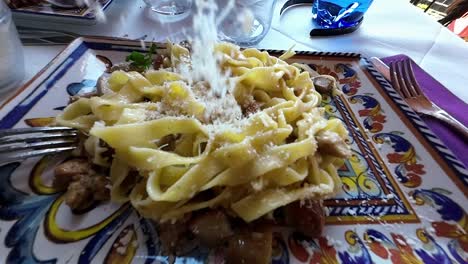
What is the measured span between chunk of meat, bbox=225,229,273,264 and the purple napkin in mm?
999

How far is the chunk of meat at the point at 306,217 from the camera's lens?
1.10 meters

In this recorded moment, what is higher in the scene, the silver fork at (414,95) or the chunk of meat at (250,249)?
the silver fork at (414,95)

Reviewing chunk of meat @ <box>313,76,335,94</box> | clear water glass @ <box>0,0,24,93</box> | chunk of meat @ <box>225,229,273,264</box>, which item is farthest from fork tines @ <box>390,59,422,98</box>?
clear water glass @ <box>0,0,24,93</box>

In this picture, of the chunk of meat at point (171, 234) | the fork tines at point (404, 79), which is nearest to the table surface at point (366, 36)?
the fork tines at point (404, 79)

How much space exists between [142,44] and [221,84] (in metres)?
0.54

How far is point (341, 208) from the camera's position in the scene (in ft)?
4.04

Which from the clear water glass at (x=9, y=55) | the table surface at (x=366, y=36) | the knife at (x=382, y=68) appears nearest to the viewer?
the clear water glass at (x=9, y=55)

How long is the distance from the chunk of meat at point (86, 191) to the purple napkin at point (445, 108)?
56.6 inches

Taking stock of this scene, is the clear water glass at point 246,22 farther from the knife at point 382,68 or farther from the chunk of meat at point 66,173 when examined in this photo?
the chunk of meat at point 66,173

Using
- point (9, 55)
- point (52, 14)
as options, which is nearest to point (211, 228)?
point (9, 55)

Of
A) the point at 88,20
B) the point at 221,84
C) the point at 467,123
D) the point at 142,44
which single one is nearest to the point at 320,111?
the point at 221,84

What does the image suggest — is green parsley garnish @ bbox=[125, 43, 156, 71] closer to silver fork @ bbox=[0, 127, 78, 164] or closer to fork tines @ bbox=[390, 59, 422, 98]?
silver fork @ bbox=[0, 127, 78, 164]

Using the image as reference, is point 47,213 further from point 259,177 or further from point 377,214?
point 377,214

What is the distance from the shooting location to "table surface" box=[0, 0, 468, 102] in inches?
86.5
